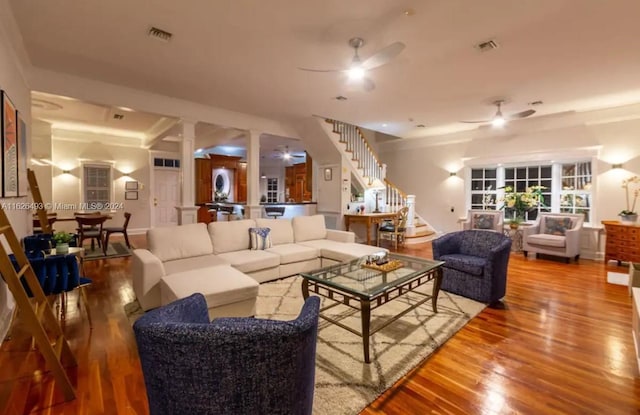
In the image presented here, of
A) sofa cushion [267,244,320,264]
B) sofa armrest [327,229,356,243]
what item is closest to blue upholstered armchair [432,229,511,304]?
sofa armrest [327,229,356,243]

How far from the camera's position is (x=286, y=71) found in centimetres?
402

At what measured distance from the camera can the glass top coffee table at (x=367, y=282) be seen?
2302 mm

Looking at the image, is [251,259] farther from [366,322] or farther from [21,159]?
[21,159]

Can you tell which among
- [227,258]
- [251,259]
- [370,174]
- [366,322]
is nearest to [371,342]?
[366,322]

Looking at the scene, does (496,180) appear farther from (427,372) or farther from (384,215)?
(427,372)

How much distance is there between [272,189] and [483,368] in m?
12.0

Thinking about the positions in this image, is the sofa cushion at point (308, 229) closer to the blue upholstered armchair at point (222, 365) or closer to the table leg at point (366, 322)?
the table leg at point (366, 322)

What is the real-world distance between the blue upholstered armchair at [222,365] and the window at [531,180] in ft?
25.1

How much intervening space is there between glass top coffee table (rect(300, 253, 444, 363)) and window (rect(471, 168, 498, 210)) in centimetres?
Result: 533

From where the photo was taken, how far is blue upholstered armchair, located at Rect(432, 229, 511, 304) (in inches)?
132

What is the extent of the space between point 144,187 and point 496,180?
31.6 feet

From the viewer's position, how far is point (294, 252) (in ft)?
14.2

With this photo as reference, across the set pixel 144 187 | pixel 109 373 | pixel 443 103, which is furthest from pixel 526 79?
pixel 144 187

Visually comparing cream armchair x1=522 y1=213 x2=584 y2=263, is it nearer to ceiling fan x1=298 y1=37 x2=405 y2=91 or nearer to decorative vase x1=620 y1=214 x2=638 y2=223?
decorative vase x1=620 y1=214 x2=638 y2=223
